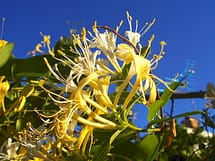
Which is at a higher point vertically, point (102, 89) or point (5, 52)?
point (5, 52)

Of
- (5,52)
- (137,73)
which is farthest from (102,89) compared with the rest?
(5,52)

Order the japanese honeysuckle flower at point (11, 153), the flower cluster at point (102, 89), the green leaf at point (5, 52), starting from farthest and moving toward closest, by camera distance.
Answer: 1. the green leaf at point (5, 52)
2. the japanese honeysuckle flower at point (11, 153)
3. the flower cluster at point (102, 89)

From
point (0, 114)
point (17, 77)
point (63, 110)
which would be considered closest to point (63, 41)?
point (17, 77)

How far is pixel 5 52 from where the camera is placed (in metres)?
1.01

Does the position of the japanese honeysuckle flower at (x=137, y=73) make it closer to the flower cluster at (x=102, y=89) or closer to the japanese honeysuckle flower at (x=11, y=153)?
the flower cluster at (x=102, y=89)

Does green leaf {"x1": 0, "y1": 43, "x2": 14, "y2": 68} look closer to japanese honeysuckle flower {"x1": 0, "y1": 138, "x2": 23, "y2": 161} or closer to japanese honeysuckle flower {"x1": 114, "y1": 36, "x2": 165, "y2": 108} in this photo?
japanese honeysuckle flower {"x1": 0, "y1": 138, "x2": 23, "y2": 161}

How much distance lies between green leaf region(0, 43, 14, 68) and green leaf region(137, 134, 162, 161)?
0.45m

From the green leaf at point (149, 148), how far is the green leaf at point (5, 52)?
17.8 inches

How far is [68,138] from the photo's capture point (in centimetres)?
60

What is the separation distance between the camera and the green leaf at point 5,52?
0.99 meters

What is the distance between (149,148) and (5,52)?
484 mm

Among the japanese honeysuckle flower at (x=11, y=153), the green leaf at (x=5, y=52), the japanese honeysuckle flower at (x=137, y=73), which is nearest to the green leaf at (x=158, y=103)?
the japanese honeysuckle flower at (x=137, y=73)

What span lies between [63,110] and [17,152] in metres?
0.31

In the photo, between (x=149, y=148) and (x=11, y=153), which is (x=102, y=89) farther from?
(x=11, y=153)
